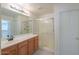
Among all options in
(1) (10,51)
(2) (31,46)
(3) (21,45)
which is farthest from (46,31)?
(1) (10,51)

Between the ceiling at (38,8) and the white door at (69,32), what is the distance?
9.7 inches

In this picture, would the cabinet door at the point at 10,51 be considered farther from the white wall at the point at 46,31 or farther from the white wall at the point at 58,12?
the white wall at the point at 58,12

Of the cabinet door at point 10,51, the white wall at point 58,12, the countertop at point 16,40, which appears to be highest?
the white wall at point 58,12

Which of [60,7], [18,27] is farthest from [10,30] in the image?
[60,7]

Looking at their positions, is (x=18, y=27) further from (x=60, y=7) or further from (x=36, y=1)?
(x=60, y=7)

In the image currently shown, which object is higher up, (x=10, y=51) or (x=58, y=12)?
(x=58, y=12)

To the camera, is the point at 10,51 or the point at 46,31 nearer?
the point at 10,51

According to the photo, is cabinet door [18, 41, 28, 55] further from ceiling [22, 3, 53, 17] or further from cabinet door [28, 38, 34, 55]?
ceiling [22, 3, 53, 17]

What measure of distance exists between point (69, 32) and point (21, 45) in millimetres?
870

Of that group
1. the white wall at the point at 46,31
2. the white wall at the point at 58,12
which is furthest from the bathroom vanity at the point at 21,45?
the white wall at the point at 58,12

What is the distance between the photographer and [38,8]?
2051 millimetres

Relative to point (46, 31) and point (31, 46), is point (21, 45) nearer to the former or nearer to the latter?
point (31, 46)

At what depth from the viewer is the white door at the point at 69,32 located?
79.0 inches

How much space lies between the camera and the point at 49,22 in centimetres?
207
